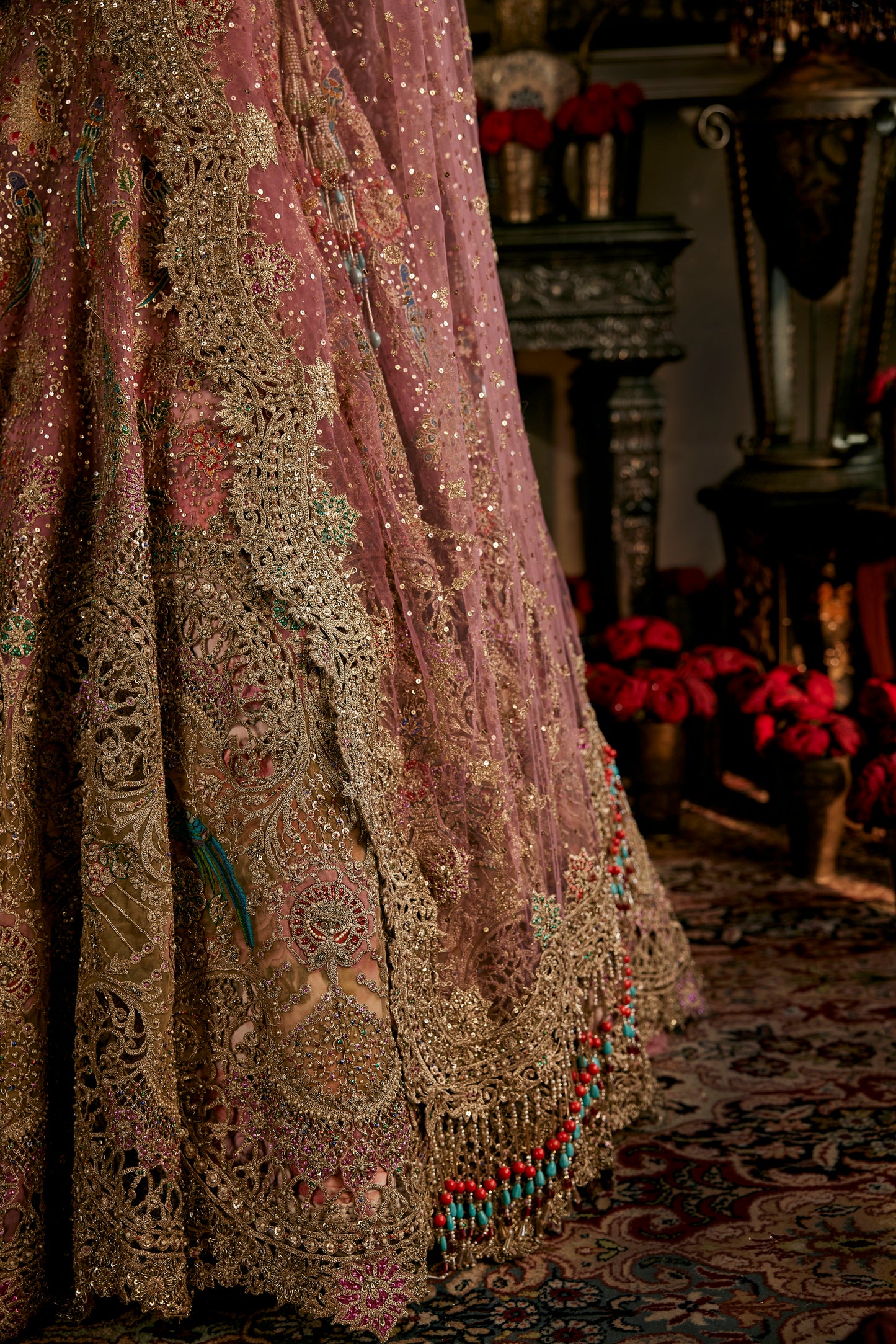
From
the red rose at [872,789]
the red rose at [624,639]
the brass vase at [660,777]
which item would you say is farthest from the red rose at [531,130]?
the red rose at [872,789]

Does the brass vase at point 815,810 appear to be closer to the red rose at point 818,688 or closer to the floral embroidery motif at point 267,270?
the red rose at point 818,688

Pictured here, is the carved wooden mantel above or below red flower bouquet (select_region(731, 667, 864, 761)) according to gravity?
above

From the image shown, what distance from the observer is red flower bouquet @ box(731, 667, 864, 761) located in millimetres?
2207

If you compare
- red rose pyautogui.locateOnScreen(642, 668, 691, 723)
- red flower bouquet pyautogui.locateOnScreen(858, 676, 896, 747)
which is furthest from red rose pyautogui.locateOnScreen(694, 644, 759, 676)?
red flower bouquet pyautogui.locateOnScreen(858, 676, 896, 747)

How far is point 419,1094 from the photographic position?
1.16 metres

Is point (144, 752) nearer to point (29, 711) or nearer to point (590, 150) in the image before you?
point (29, 711)

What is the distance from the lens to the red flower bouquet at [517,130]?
2758 millimetres

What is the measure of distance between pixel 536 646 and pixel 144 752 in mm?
470

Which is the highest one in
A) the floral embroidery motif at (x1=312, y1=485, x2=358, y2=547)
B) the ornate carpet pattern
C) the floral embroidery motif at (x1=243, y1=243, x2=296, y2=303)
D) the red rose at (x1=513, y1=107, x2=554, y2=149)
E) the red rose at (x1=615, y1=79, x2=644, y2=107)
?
the red rose at (x1=615, y1=79, x2=644, y2=107)

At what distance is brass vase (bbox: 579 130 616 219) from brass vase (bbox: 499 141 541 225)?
91mm

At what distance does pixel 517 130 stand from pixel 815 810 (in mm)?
1462

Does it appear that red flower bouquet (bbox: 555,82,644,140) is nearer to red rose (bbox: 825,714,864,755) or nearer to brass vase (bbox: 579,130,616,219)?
brass vase (bbox: 579,130,616,219)

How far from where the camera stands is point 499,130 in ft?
9.07

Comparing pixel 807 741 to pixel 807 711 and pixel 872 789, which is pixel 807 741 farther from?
pixel 872 789
